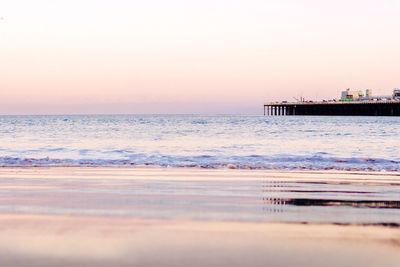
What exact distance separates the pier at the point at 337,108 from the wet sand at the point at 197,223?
119 metres

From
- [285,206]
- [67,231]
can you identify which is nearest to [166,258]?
[67,231]

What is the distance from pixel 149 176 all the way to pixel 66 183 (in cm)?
245

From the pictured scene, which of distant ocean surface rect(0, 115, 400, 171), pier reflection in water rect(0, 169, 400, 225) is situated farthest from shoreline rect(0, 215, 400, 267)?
distant ocean surface rect(0, 115, 400, 171)

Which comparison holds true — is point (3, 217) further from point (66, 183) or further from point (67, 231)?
point (66, 183)

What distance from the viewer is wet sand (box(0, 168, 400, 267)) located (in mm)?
5762

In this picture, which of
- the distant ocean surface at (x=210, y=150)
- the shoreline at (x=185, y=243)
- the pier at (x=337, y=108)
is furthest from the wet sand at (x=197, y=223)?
the pier at (x=337, y=108)

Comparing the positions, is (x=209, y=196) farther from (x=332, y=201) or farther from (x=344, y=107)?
(x=344, y=107)

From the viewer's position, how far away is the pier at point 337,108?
12706cm

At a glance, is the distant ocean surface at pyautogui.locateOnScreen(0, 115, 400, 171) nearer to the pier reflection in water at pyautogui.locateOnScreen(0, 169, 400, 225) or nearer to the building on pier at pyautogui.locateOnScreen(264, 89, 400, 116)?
the pier reflection in water at pyautogui.locateOnScreen(0, 169, 400, 225)

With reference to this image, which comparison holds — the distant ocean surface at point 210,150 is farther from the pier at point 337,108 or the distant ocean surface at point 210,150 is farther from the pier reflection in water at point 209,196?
the pier at point 337,108

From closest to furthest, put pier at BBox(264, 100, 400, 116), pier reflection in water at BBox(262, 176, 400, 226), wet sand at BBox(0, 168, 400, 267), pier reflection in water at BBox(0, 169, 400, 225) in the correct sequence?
1. wet sand at BBox(0, 168, 400, 267)
2. pier reflection in water at BBox(262, 176, 400, 226)
3. pier reflection in water at BBox(0, 169, 400, 225)
4. pier at BBox(264, 100, 400, 116)

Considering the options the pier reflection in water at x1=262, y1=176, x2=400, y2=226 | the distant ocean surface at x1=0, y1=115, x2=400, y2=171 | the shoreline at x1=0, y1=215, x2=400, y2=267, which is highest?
the shoreline at x1=0, y1=215, x2=400, y2=267

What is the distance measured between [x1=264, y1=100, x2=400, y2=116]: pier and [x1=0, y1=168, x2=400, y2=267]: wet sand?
119 meters

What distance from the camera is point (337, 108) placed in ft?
469
